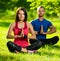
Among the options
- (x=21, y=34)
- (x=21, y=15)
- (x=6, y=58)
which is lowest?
(x=6, y=58)

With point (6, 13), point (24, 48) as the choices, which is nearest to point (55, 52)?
point (24, 48)

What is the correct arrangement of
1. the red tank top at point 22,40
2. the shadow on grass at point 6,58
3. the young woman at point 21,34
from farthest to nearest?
the red tank top at point 22,40 → the young woman at point 21,34 → the shadow on grass at point 6,58

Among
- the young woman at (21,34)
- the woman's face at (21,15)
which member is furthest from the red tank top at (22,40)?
the woman's face at (21,15)

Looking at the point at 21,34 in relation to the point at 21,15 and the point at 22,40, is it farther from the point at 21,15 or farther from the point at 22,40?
the point at 21,15

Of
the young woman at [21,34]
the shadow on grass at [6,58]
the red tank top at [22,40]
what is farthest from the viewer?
the red tank top at [22,40]

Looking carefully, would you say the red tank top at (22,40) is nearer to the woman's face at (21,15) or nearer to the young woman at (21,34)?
the young woman at (21,34)

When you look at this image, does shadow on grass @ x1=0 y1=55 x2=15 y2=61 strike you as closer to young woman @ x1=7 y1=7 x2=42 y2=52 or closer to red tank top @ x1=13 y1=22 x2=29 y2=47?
young woman @ x1=7 y1=7 x2=42 y2=52

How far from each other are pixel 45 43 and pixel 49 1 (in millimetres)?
12569

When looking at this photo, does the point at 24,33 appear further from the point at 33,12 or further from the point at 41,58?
the point at 33,12

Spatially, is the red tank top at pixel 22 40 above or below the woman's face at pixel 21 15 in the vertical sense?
below

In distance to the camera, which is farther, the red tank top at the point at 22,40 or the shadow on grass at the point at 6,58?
the red tank top at the point at 22,40

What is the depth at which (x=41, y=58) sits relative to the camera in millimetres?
8867

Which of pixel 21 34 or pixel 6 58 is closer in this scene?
pixel 6 58

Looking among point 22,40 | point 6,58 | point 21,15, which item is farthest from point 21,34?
point 6,58
